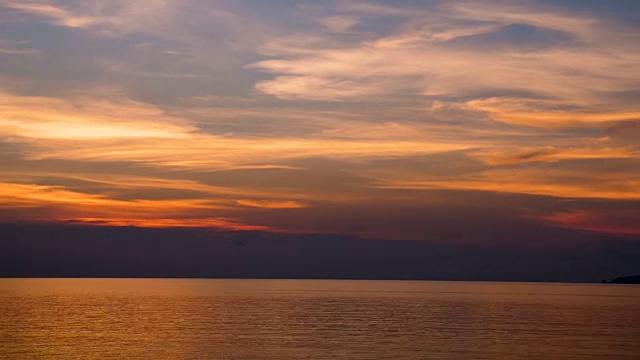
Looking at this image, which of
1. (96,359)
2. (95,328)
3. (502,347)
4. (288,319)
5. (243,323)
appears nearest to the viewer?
(96,359)

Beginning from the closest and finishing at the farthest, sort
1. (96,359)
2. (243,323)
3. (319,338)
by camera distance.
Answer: (96,359)
(319,338)
(243,323)

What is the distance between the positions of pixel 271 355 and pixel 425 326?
127 ft

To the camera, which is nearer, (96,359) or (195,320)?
(96,359)

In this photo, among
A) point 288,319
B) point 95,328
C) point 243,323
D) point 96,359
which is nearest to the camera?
point 96,359

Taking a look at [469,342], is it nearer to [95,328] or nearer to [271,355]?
[271,355]

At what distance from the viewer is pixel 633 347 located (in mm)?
79188

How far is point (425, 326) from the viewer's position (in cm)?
10469

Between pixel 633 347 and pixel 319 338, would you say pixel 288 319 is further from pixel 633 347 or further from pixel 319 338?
pixel 633 347

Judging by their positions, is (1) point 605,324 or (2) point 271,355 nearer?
(2) point 271,355

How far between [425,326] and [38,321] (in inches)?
1978

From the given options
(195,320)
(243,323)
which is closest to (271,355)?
(243,323)

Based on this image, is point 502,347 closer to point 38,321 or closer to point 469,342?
point 469,342

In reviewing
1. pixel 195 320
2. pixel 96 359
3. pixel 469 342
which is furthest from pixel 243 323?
pixel 96 359

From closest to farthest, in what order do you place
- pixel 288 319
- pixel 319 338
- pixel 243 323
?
pixel 319 338 → pixel 243 323 → pixel 288 319
